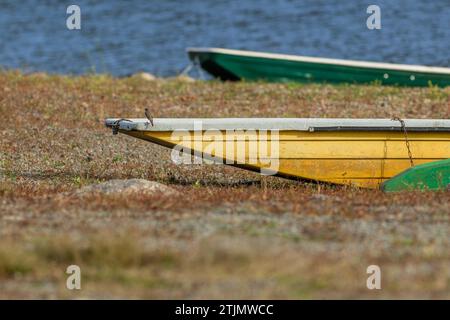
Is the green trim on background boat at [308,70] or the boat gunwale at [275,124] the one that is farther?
the green trim on background boat at [308,70]

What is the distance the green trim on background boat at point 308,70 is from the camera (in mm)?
24812

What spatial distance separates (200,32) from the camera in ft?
132

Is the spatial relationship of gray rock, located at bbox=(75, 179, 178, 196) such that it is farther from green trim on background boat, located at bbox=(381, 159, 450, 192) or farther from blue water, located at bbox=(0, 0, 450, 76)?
blue water, located at bbox=(0, 0, 450, 76)

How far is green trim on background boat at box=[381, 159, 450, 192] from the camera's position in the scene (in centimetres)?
1374

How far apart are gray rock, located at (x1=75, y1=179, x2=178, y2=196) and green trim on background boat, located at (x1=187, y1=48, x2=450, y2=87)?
12.2m

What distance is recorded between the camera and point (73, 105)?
Result: 70.6 ft

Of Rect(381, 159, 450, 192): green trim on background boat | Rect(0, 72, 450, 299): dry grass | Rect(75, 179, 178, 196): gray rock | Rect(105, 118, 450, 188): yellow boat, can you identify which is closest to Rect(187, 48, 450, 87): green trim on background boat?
Rect(0, 72, 450, 299): dry grass

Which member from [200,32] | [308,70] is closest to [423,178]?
[308,70]

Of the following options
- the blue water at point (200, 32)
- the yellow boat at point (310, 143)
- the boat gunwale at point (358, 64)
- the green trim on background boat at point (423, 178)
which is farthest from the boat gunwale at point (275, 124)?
the blue water at point (200, 32)

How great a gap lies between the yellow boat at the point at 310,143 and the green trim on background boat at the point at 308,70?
10.0m

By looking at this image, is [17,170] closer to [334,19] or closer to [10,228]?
[10,228]

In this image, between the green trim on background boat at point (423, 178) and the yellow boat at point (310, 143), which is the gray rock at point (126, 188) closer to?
the yellow boat at point (310, 143)

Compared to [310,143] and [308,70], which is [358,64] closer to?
[308,70]

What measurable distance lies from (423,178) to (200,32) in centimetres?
2709
